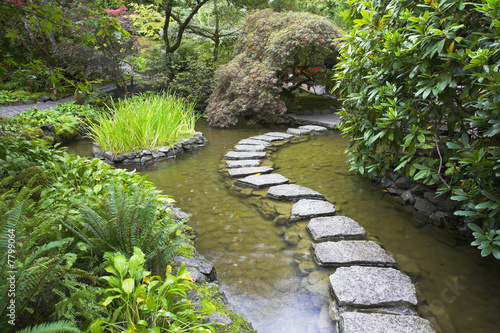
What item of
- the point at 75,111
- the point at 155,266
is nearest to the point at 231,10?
the point at 75,111

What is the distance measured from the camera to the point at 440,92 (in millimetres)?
2348

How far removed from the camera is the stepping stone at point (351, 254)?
2.27 m

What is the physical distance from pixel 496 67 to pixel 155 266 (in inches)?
92.1

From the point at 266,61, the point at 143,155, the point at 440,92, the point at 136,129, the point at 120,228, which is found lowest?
the point at 143,155

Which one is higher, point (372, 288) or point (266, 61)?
point (266, 61)

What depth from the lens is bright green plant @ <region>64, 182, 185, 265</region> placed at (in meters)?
1.58

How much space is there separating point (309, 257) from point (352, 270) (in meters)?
0.37

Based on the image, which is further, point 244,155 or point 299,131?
point 299,131

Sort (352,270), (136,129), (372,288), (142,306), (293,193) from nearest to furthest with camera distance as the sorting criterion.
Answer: (142,306), (372,288), (352,270), (293,193), (136,129)

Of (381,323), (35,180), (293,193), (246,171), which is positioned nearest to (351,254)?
(381,323)

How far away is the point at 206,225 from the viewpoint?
295 centimetres

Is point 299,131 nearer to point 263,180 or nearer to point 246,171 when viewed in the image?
point 246,171

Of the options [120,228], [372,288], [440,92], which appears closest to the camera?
[120,228]

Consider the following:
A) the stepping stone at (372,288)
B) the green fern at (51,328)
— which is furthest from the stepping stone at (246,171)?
the green fern at (51,328)
